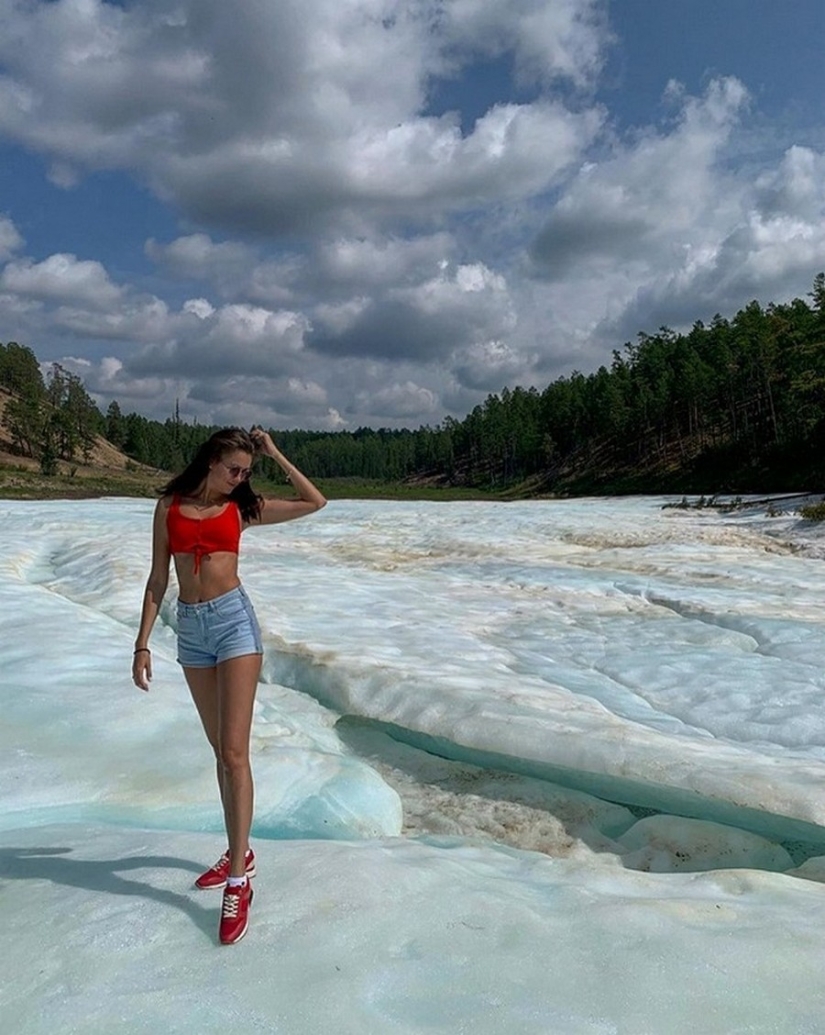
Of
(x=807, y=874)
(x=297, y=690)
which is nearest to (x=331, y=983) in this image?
(x=807, y=874)

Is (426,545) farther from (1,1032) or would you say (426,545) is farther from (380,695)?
(1,1032)

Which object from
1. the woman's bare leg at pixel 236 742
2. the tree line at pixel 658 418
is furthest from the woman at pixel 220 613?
the tree line at pixel 658 418

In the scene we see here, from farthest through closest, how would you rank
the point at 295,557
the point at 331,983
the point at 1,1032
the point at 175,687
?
the point at 295,557, the point at 175,687, the point at 331,983, the point at 1,1032

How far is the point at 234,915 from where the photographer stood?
145 inches

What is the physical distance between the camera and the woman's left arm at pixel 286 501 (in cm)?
465

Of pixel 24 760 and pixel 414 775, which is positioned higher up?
pixel 24 760

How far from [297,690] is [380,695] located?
1.31m

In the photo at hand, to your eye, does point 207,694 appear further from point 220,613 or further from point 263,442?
point 263,442

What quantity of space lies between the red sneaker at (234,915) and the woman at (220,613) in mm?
14

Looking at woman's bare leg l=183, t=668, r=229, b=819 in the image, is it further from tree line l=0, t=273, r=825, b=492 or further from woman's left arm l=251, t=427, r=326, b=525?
tree line l=0, t=273, r=825, b=492

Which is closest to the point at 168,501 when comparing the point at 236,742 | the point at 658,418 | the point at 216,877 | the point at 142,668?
the point at 142,668

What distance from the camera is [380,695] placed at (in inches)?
333

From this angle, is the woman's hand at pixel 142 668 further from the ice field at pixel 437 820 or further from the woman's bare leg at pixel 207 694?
the ice field at pixel 437 820

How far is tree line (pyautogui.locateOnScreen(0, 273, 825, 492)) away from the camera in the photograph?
211ft
